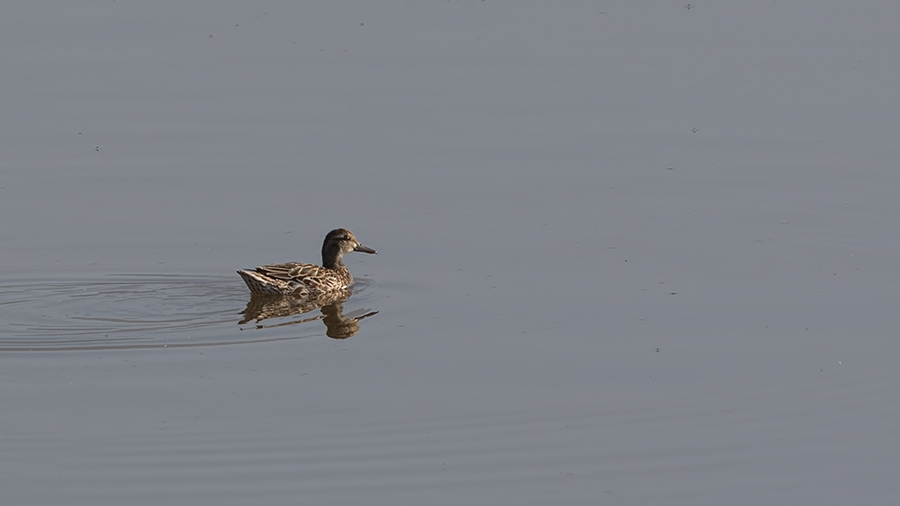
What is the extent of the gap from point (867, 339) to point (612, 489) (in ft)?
11.9

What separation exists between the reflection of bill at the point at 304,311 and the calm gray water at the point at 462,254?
9 centimetres

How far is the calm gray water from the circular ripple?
4 cm

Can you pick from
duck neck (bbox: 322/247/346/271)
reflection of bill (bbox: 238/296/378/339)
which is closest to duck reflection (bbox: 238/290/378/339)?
reflection of bill (bbox: 238/296/378/339)

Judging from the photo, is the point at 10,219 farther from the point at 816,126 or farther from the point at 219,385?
the point at 816,126

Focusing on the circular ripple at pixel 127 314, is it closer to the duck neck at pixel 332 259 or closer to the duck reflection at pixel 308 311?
the duck reflection at pixel 308 311

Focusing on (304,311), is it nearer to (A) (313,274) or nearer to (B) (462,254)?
(A) (313,274)

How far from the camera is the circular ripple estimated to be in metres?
13.0

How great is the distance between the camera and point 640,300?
14.0 meters

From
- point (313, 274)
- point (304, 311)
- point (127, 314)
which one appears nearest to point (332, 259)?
point (313, 274)

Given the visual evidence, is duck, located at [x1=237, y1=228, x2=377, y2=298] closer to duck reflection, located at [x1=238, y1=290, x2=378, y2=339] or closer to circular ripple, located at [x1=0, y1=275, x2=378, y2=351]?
duck reflection, located at [x1=238, y1=290, x2=378, y2=339]

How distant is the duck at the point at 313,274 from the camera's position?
47.2ft

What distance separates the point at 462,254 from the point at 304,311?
1.52 metres

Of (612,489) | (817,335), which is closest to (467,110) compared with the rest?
(817,335)

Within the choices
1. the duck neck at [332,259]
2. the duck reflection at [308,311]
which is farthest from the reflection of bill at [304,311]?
the duck neck at [332,259]
